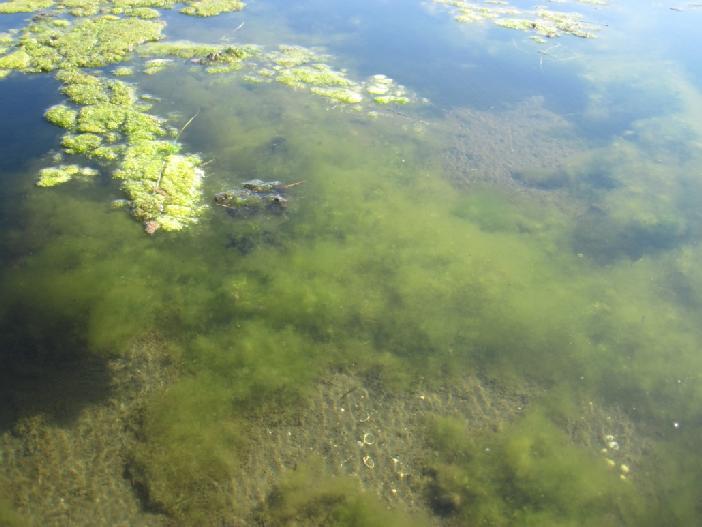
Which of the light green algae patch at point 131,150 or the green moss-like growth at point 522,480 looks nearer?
the green moss-like growth at point 522,480

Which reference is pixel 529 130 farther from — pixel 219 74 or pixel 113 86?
pixel 113 86

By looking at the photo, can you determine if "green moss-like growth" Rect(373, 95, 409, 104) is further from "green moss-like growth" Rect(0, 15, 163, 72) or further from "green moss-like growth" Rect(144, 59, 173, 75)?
"green moss-like growth" Rect(0, 15, 163, 72)

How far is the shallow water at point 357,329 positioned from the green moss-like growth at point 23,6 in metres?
3.63

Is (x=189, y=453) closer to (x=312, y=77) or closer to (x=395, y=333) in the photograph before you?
(x=395, y=333)

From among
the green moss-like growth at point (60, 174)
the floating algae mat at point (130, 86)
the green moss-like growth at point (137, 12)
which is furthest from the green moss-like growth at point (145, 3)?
the green moss-like growth at point (60, 174)

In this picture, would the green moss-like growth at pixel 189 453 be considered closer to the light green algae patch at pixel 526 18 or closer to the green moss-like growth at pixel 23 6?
the green moss-like growth at pixel 23 6

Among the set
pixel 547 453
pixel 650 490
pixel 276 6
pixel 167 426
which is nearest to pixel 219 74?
pixel 276 6

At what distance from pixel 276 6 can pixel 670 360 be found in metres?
11.9

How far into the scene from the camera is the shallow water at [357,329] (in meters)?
3.80

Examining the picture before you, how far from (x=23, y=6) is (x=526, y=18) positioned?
1219 centimetres

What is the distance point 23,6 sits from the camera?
11023mm

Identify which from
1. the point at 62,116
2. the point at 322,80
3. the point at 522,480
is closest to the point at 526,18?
the point at 322,80

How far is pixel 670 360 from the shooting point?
16.4 feet

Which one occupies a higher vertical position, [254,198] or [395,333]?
[254,198]
